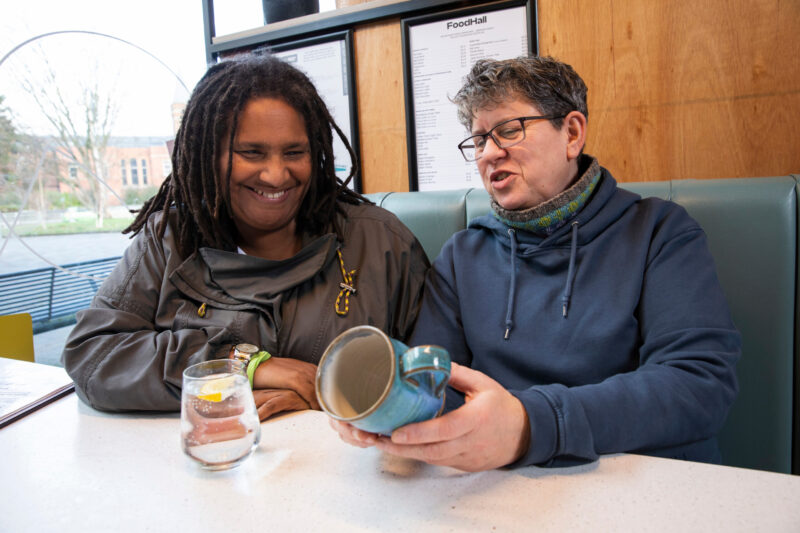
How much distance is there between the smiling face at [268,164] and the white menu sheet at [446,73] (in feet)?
2.29

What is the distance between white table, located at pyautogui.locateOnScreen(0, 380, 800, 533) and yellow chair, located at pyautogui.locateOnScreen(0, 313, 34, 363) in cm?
101

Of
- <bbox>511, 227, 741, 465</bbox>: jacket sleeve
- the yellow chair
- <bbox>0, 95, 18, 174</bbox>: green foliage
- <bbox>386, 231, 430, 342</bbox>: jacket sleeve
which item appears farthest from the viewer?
<bbox>0, 95, 18, 174</bbox>: green foliage

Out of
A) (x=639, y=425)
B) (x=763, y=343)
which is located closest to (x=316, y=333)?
(x=639, y=425)

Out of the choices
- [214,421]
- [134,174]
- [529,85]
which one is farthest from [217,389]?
[134,174]

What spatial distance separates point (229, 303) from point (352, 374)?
63 cm

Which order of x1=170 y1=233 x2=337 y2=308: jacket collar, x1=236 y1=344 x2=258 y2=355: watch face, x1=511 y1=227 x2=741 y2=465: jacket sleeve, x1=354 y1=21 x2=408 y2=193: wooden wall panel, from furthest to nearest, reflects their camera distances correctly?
Result: x1=354 y1=21 x2=408 y2=193: wooden wall panel
x1=170 y1=233 x2=337 y2=308: jacket collar
x1=236 y1=344 x2=258 y2=355: watch face
x1=511 y1=227 x2=741 y2=465: jacket sleeve

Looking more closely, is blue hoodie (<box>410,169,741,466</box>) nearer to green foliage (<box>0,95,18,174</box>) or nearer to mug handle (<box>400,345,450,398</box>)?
mug handle (<box>400,345,450,398</box>)

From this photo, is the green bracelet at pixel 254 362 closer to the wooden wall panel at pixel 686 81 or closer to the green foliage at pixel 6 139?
the wooden wall panel at pixel 686 81

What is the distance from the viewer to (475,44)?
1.77 m

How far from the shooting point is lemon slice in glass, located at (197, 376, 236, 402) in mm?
748

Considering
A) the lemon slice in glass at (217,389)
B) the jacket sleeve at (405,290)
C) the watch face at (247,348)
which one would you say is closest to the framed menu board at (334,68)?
the jacket sleeve at (405,290)

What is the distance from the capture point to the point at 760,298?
123 cm

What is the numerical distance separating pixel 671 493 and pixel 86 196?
2.55 m

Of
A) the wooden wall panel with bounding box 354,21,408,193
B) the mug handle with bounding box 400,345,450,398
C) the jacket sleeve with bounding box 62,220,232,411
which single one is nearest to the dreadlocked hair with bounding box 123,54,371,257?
the jacket sleeve with bounding box 62,220,232,411
